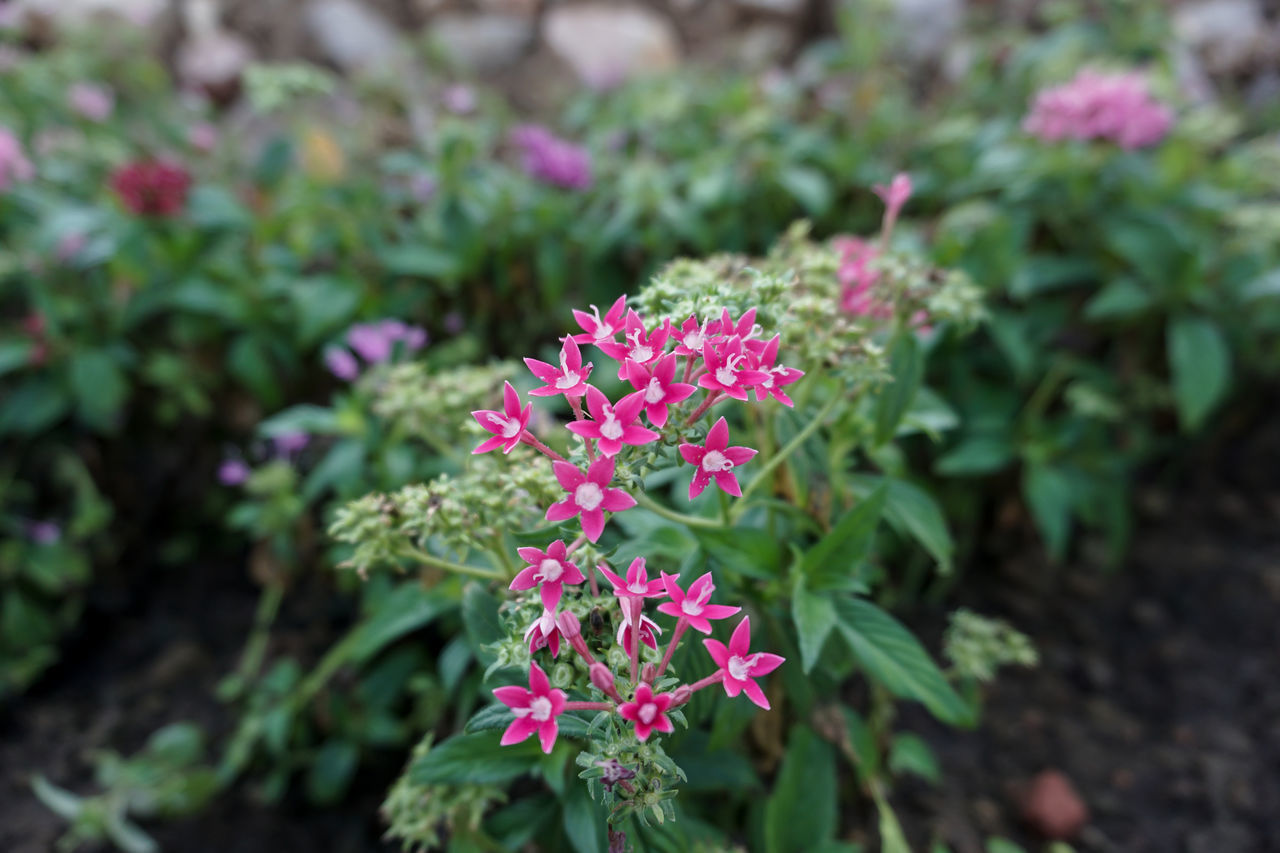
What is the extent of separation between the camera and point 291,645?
1.75 meters

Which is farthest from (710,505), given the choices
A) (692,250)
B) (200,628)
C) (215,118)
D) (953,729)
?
(215,118)

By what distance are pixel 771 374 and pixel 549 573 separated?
0.89 feet

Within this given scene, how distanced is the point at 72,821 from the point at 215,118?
7.39 ft

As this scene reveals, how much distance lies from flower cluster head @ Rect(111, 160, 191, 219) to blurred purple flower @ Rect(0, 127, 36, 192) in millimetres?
264

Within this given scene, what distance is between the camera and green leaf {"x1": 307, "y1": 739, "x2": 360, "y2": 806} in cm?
144

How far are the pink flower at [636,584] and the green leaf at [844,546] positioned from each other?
0.31 m

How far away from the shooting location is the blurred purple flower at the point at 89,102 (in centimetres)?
239

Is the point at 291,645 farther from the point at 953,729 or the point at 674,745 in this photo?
the point at 953,729

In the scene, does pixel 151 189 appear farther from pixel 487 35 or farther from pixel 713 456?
pixel 487 35

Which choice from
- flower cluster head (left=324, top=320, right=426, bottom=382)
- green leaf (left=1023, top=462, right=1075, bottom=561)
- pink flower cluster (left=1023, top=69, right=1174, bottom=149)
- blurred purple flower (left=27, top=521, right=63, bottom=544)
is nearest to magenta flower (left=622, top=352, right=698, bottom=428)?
flower cluster head (left=324, top=320, right=426, bottom=382)

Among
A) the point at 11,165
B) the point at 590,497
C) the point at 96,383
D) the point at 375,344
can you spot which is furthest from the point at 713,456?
the point at 11,165

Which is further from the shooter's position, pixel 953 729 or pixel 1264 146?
pixel 1264 146

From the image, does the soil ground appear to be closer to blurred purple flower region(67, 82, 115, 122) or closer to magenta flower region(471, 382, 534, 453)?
magenta flower region(471, 382, 534, 453)

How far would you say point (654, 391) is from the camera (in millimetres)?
671
